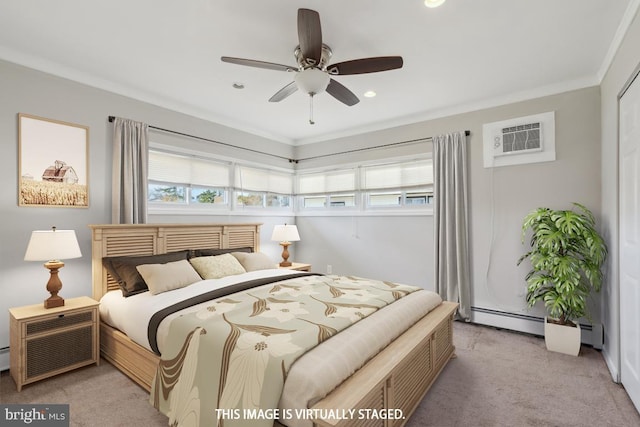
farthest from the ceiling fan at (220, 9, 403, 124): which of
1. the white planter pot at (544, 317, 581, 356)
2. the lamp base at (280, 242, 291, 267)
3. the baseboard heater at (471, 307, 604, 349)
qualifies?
the baseboard heater at (471, 307, 604, 349)

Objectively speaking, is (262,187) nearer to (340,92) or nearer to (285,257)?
(285,257)

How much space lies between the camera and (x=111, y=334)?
8.82 feet

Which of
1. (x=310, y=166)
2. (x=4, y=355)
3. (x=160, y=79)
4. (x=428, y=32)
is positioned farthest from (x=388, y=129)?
(x=4, y=355)

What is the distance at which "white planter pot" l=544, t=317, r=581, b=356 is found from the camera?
2.89m

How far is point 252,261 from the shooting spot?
12.1ft

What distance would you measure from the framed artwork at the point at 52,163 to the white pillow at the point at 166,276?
3.26 feet

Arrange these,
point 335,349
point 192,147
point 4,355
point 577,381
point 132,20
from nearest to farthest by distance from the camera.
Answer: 1. point 335,349
2. point 132,20
3. point 577,381
4. point 4,355
5. point 192,147

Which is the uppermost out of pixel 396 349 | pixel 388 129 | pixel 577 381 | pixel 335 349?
pixel 388 129

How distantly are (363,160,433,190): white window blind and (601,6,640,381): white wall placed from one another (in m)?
1.75

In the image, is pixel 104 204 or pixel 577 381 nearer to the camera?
pixel 577 381

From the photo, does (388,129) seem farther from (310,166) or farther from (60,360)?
(60,360)

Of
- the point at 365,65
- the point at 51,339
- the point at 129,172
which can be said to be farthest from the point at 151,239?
the point at 365,65

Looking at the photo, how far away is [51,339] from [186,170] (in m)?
2.23

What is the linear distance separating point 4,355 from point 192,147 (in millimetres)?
2673
